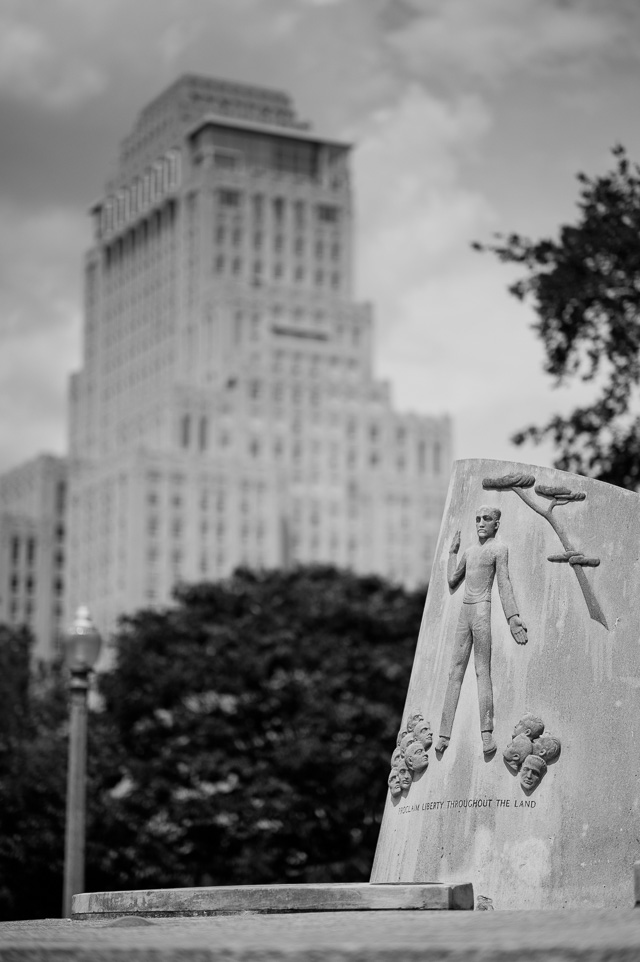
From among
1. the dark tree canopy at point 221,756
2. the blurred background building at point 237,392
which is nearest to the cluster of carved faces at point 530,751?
the dark tree canopy at point 221,756

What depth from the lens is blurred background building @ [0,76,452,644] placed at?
135 m

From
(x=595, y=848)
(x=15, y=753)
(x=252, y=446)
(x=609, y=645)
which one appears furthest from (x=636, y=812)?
(x=252, y=446)

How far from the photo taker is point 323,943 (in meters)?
4.93

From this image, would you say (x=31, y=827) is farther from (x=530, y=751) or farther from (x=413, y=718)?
(x=530, y=751)

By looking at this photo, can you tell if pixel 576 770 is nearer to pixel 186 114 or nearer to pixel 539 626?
pixel 539 626

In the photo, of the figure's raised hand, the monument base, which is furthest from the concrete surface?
the figure's raised hand

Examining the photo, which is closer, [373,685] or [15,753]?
[15,753]

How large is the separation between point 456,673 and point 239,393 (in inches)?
4852

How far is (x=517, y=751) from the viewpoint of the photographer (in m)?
13.6

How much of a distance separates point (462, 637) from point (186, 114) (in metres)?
145

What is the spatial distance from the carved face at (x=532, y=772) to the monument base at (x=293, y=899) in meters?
1.60

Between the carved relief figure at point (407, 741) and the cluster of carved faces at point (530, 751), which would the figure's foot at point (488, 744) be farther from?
the carved relief figure at point (407, 741)

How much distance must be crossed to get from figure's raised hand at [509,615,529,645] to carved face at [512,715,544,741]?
623 mm

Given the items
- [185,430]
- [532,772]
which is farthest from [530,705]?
[185,430]
